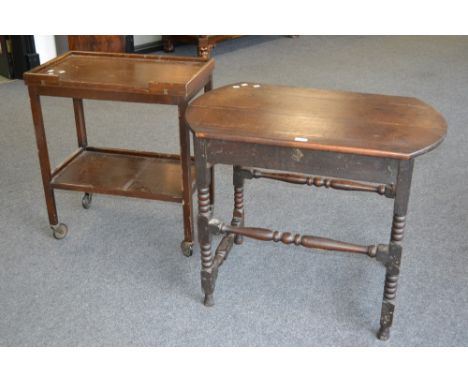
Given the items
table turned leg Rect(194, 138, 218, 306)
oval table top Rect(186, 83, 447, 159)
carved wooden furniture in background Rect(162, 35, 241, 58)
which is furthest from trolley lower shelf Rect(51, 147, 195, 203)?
carved wooden furniture in background Rect(162, 35, 241, 58)

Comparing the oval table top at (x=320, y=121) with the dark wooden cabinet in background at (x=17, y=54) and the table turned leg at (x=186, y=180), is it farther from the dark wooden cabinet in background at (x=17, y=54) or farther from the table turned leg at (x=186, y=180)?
the dark wooden cabinet in background at (x=17, y=54)

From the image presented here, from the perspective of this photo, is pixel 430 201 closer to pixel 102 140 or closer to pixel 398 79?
pixel 102 140

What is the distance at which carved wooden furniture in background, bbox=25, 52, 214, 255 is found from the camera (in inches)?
93.2

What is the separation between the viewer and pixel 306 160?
1.90 metres

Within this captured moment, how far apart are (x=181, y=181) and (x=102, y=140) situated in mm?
1449

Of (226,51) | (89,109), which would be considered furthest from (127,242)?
(226,51)

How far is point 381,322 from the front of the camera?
7.00 feet

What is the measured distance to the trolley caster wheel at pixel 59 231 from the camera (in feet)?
9.04

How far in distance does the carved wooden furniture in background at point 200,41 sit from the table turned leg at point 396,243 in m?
3.78

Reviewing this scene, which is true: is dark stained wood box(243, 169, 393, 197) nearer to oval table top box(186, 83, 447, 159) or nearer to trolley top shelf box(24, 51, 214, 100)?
oval table top box(186, 83, 447, 159)

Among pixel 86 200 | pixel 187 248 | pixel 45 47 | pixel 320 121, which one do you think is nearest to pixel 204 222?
pixel 187 248

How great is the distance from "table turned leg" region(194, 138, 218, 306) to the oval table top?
0.33 feet

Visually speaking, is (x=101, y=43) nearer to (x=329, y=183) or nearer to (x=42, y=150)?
(x=42, y=150)

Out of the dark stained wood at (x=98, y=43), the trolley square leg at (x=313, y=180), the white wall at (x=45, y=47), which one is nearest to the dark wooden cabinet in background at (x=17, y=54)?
the white wall at (x=45, y=47)
